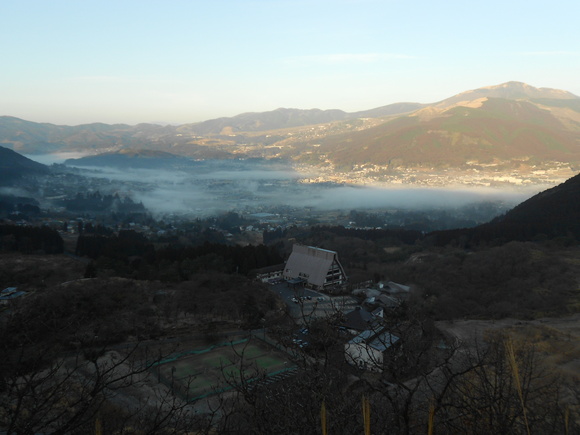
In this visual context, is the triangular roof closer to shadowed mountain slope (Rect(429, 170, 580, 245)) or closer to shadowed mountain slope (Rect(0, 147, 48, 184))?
shadowed mountain slope (Rect(429, 170, 580, 245))

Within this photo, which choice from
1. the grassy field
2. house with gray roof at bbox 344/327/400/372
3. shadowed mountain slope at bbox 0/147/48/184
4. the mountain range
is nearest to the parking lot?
the grassy field

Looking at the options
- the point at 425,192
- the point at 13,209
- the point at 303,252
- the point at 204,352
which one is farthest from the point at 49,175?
the point at 204,352

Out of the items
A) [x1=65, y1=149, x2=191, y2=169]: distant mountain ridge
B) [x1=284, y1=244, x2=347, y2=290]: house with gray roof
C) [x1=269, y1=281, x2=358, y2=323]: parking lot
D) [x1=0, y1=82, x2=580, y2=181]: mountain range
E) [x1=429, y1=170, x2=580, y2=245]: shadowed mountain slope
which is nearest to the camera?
[x1=269, y1=281, x2=358, y2=323]: parking lot

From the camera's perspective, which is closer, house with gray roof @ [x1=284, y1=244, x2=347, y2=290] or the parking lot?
the parking lot

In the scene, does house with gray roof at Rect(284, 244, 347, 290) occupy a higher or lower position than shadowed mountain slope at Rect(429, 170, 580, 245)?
lower

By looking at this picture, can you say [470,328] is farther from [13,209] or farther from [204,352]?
[13,209]

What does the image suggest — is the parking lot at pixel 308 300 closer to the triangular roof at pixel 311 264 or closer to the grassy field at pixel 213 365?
the triangular roof at pixel 311 264

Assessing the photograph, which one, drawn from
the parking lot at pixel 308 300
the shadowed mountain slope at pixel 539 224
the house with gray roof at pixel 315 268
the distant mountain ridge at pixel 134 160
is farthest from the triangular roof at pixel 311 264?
the distant mountain ridge at pixel 134 160

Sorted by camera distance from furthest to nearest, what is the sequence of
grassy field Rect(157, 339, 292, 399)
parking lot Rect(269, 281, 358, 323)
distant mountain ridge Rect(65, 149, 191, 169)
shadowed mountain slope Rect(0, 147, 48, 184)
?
distant mountain ridge Rect(65, 149, 191, 169) → shadowed mountain slope Rect(0, 147, 48, 184) → parking lot Rect(269, 281, 358, 323) → grassy field Rect(157, 339, 292, 399)
